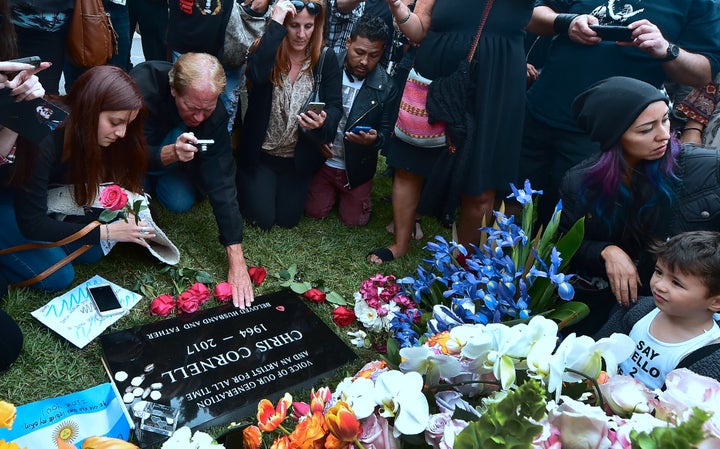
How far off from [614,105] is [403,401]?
4.74 ft

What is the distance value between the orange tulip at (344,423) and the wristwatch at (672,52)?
2128 mm

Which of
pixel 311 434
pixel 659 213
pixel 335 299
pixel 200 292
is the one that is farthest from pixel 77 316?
pixel 659 213

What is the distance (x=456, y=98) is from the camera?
2373mm

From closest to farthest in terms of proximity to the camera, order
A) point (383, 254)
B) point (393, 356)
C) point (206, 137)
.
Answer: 1. point (393, 356)
2. point (206, 137)
3. point (383, 254)

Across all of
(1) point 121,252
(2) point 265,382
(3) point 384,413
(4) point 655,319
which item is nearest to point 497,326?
(3) point 384,413

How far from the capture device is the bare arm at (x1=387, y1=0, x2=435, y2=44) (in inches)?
94.3

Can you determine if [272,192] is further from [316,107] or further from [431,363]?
[431,363]

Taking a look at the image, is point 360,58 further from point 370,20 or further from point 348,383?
point 348,383

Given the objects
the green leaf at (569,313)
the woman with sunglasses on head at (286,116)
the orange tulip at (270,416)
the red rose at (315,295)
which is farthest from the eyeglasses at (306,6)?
the orange tulip at (270,416)

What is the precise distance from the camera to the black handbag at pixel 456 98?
7.72ft

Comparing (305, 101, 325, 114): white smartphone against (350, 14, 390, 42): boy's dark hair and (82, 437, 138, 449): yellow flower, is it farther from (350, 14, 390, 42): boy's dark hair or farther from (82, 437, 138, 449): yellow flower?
(82, 437, 138, 449): yellow flower

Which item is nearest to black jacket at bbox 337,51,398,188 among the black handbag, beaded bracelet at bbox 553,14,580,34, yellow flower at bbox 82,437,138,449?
the black handbag

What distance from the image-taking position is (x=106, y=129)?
6.77 feet

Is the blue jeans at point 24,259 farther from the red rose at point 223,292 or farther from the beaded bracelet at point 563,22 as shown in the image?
the beaded bracelet at point 563,22
